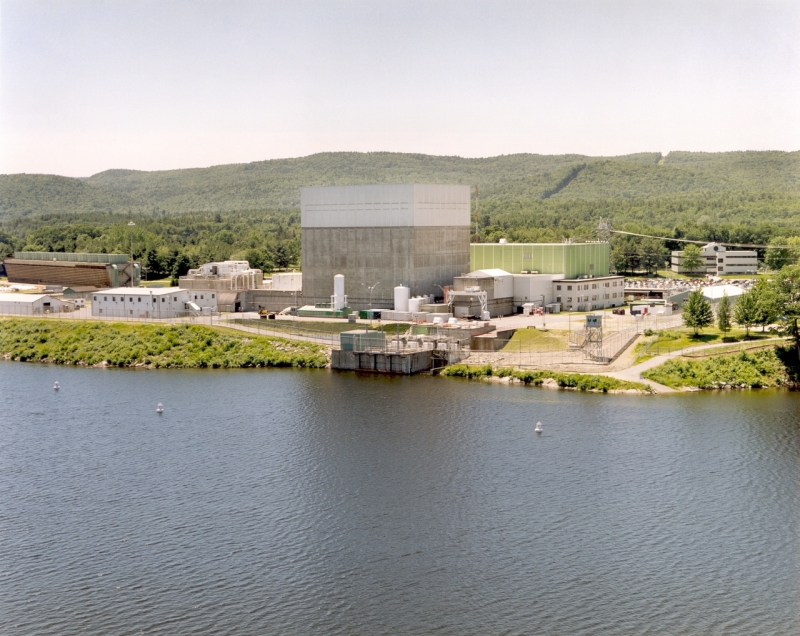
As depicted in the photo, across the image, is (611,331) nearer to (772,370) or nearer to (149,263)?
(772,370)

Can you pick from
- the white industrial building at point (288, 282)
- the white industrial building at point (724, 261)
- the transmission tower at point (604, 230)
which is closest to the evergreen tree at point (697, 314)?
the transmission tower at point (604, 230)

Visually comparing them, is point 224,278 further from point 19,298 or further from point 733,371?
point 733,371

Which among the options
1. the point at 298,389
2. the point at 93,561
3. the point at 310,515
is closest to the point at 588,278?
the point at 298,389

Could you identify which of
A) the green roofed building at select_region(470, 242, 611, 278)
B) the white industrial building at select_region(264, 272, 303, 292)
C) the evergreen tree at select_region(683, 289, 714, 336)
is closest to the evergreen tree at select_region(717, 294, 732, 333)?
the evergreen tree at select_region(683, 289, 714, 336)

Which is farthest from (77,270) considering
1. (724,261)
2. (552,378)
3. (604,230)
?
(724,261)

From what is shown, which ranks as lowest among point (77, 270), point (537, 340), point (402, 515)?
point (402, 515)

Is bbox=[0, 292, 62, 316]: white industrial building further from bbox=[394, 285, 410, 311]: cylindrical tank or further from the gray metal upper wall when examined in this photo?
bbox=[394, 285, 410, 311]: cylindrical tank

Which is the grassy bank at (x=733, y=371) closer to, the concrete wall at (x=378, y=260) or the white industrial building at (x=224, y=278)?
the concrete wall at (x=378, y=260)
